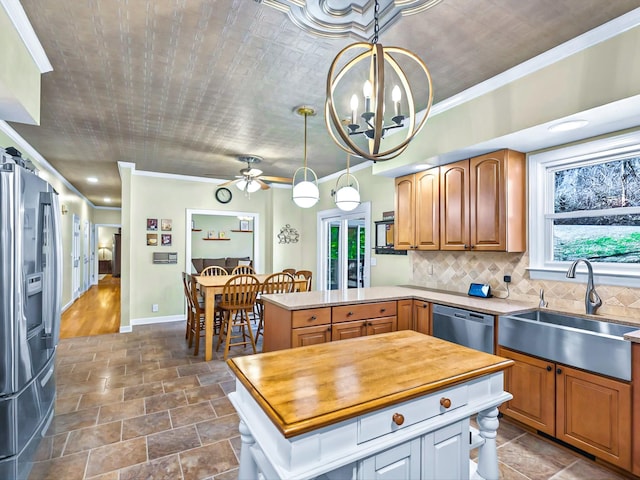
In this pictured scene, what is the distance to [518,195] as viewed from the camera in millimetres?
2965

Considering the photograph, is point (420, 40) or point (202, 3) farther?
point (420, 40)

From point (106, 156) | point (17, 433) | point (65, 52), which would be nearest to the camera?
point (17, 433)

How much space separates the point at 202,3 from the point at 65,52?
119cm

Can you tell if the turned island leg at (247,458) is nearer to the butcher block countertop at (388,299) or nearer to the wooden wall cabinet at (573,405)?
the butcher block countertop at (388,299)

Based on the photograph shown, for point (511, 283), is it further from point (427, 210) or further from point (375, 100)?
point (375, 100)

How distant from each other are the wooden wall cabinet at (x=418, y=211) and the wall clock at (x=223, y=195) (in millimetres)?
3714

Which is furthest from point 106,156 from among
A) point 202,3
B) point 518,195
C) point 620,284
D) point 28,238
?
point 620,284

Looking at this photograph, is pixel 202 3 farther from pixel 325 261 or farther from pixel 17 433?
pixel 325 261

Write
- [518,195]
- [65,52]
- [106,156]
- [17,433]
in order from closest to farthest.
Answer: [17,433] < [65,52] < [518,195] < [106,156]

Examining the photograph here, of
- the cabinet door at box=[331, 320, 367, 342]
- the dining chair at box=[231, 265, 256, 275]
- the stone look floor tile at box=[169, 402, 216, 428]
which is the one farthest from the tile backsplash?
the dining chair at box=[231, 265, 256, 275]

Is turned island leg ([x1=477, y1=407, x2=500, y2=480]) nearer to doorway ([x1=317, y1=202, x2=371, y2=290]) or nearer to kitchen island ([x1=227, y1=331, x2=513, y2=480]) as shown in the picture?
kitchen island ([x1=227, y1=331, x2=513, y2=480])

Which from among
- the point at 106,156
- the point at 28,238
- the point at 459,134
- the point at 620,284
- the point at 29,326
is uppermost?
the point at 106,156

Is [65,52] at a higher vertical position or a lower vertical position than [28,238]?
higher

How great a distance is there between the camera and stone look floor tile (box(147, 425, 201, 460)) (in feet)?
7.48
